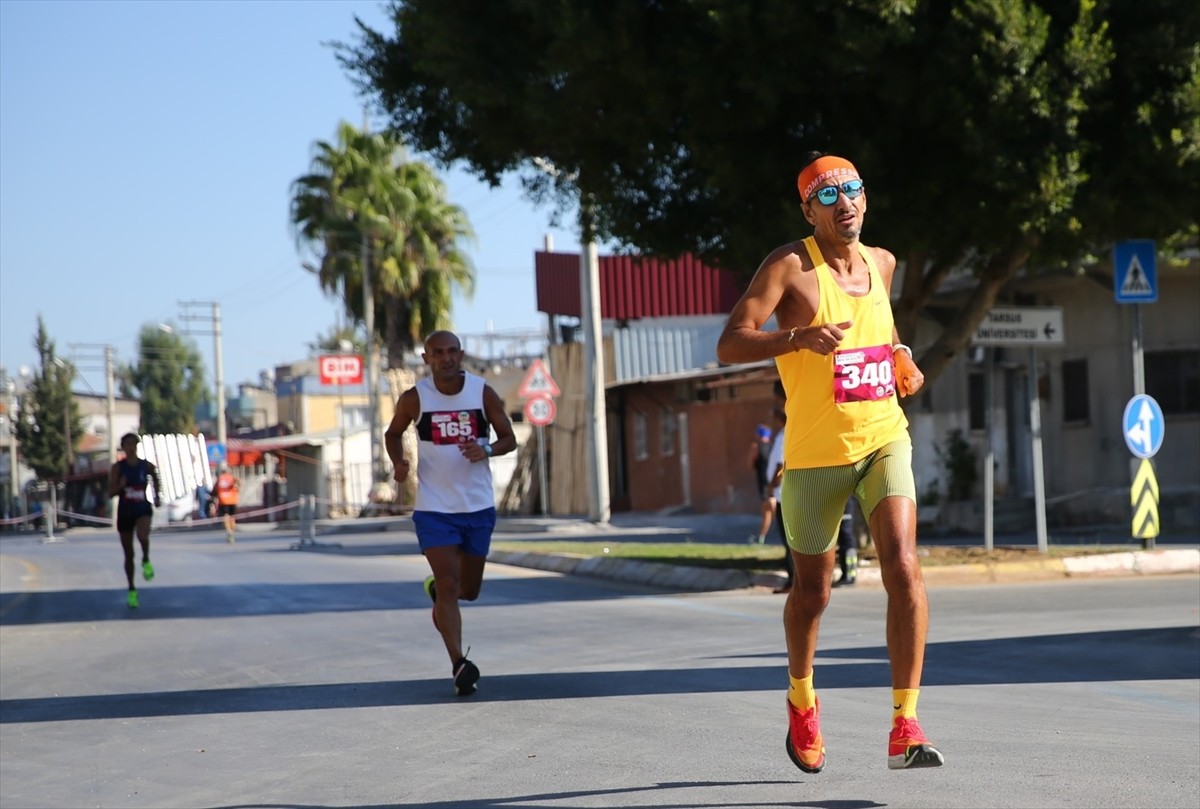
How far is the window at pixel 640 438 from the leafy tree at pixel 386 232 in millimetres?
8692

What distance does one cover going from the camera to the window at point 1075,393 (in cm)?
2316

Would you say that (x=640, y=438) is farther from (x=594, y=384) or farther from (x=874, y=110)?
(x=874, y=110)

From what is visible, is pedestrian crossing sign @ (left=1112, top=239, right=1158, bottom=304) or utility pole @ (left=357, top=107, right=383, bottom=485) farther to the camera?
utility pole @ (left=357, top=107, right=383, bottom=485)

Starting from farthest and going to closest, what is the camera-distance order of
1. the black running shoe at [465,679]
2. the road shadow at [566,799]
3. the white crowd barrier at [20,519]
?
the white crowd barrier at [20,519], the black running shoe at [465,679], the road shadow at [566,799]

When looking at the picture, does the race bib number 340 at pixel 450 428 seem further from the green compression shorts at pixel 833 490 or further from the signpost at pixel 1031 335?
the signpost at pixel 1031 335

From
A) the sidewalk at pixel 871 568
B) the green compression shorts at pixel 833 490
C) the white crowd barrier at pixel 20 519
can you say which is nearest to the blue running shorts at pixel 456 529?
the green compression shorts at pixel 833 490

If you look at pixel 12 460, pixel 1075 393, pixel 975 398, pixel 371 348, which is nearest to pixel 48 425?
pixel 12 460

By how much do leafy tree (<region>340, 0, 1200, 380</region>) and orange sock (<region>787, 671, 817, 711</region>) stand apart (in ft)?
29.1

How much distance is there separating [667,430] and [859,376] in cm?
3078

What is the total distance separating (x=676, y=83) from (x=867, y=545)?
6.01 metres

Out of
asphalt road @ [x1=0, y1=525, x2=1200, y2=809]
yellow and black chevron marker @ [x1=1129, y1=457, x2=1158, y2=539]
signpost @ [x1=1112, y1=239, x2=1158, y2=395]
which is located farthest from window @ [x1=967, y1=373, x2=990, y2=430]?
asphalt road @ [x1=0, y1=525, x2=1200, y2=809]

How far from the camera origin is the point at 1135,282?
15852 millimetres

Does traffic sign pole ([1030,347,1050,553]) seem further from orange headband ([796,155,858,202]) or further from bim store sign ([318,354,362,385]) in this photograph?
bim store sign ([318,354,362,385])

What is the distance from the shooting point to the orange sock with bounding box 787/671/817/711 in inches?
210
